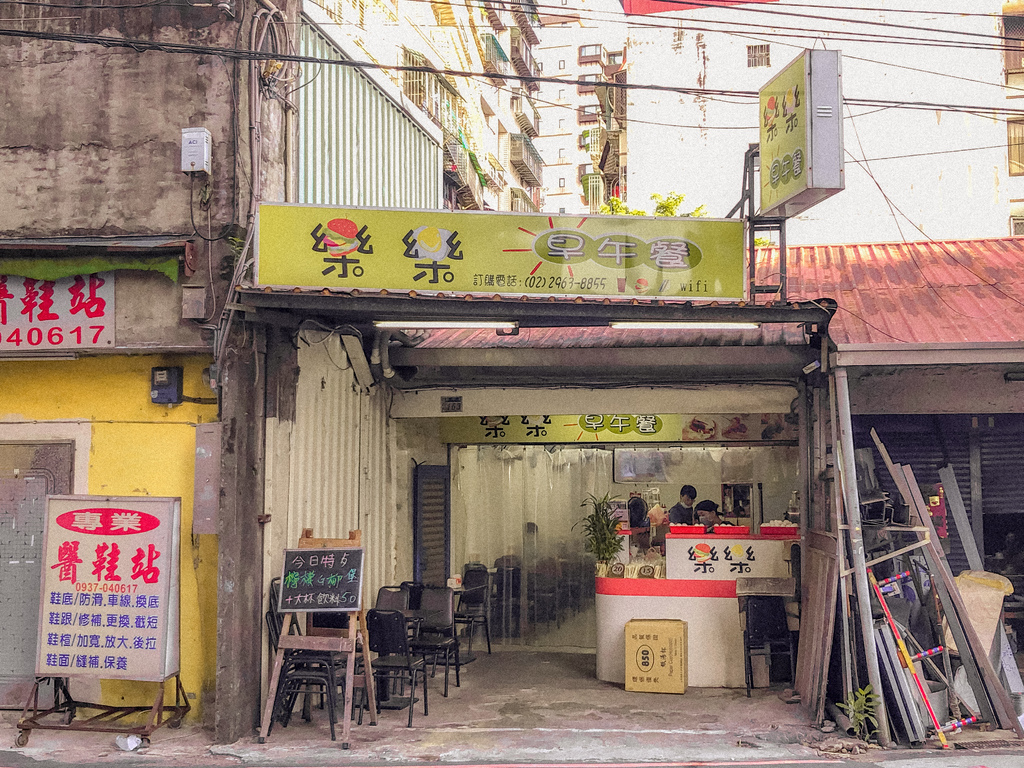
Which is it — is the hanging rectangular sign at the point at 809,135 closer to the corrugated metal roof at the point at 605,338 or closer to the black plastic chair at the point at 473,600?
the corrugated metal roof at the point at 605,338

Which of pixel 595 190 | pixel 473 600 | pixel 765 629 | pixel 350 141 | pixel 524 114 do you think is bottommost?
pixel 765 629

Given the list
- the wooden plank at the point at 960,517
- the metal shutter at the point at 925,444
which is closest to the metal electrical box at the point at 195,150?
the metal shutter at the point at 925,444

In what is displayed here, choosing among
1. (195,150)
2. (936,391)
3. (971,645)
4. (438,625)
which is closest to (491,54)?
(936,391)

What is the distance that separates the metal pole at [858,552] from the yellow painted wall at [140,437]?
5.43 metres

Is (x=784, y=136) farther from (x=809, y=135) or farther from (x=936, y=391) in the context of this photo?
(x=936, y=391)

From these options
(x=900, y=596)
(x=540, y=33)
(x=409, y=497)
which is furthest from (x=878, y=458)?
(x=540, y=33)

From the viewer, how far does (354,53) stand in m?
11.6

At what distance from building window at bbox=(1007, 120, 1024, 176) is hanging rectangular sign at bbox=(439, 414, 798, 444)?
17.4 meters

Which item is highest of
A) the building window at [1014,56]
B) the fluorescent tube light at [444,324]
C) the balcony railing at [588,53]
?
the balcony railing at [588,53]

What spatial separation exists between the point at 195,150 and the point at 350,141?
311 centimetres

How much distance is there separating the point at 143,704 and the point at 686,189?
21.6 metres

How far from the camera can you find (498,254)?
7957 mm

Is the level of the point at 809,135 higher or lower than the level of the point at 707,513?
higher

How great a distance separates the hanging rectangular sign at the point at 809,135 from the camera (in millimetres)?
7680
